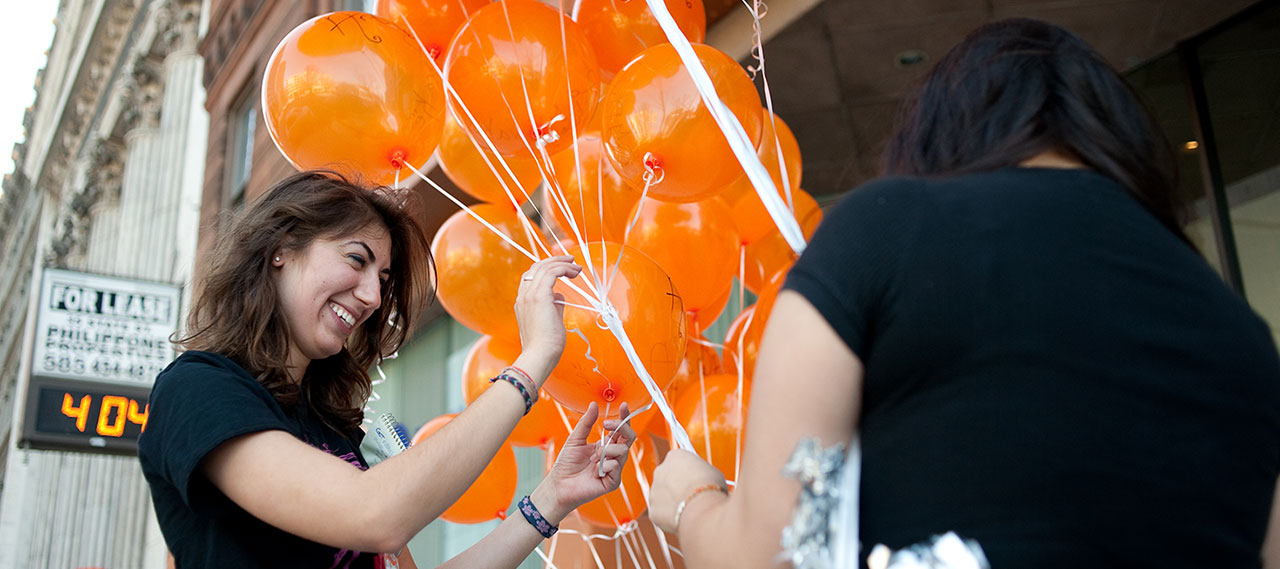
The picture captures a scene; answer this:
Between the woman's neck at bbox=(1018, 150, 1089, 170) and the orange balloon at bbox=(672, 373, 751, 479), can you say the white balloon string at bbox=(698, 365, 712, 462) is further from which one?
the woman's neck at bbox=(1018, 150, 1089, 170)

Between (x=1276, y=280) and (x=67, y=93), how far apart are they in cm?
2624

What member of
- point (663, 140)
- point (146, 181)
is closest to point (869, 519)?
point (663, 140)

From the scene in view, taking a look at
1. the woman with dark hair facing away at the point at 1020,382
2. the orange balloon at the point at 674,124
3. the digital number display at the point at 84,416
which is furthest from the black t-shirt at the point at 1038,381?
the digital number display at the point at 84,416

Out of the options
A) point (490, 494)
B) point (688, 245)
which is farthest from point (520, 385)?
point (490, 494)

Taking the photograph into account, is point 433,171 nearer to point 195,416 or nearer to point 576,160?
point 576,160

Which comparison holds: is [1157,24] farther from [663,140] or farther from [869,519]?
[869,519]

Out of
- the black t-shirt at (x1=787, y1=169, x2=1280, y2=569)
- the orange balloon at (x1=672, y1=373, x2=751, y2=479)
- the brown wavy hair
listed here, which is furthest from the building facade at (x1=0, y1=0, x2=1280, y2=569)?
the orange balloon at (x1=672, y1=373, x2=751, y2=479)

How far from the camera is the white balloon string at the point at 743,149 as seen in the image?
1916mm

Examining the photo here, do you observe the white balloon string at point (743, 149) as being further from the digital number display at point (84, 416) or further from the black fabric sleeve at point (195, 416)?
the digital number display at point (84, 416)

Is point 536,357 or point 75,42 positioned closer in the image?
point 536,357

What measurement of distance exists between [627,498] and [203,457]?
2.01m

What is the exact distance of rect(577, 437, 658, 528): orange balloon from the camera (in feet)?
11.5

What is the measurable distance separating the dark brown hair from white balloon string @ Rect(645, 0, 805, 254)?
0.25m

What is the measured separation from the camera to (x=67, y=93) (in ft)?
82.8
